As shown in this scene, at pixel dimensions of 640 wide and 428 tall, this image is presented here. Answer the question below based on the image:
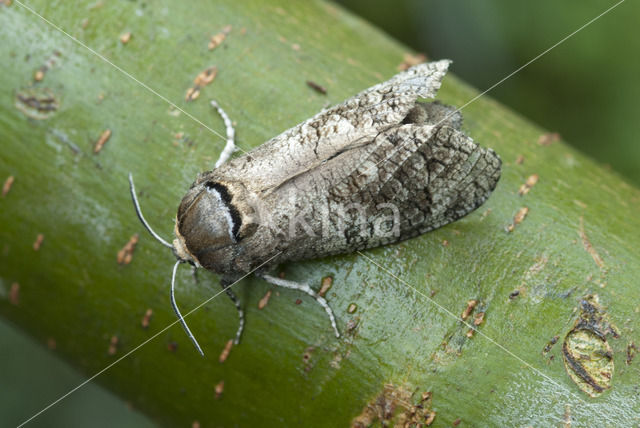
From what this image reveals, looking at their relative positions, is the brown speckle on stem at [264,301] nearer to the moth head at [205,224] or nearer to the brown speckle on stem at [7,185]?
the moth head at [205,224]

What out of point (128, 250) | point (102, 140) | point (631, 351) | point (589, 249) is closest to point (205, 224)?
point (128, 250)

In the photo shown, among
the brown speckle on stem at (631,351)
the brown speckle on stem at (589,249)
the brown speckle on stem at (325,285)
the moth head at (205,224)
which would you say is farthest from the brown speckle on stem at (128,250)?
the brown speckle on stem at (631,351)

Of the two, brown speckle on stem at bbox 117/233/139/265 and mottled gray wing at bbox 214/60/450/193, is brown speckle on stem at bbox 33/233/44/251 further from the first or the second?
mottled gray wing at bbox 214/60/450/193

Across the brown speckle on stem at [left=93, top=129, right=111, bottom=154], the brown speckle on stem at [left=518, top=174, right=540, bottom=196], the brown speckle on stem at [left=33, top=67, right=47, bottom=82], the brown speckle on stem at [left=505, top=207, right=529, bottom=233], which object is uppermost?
the brown speckle on stem at [left=518, top=174, right=540, bottom=196]

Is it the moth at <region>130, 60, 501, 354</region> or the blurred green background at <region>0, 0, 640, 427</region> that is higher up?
the blurred green background at <region>0, 0, 640, 427</region>

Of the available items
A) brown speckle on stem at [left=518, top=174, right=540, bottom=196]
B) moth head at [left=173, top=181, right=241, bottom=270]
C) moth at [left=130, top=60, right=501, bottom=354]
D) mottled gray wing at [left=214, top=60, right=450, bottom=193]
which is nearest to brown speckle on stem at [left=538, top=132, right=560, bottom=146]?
brown speckle on stem at [left=518, top=174, right=540, bottom=196]

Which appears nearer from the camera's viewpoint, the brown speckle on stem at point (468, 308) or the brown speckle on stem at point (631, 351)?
the brown speckle on stem at point (631, 351)
